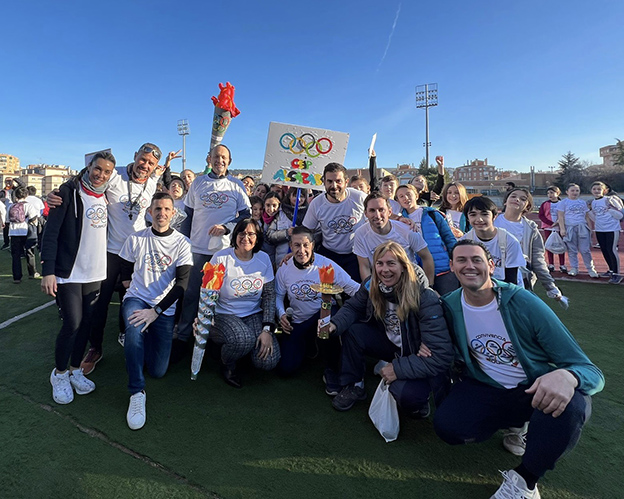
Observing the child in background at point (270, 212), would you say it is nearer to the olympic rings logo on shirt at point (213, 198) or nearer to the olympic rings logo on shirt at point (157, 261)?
the olympic rings logo on shirt at point (213, 198)

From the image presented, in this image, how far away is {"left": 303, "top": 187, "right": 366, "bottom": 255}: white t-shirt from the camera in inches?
145

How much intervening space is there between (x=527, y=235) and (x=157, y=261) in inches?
147

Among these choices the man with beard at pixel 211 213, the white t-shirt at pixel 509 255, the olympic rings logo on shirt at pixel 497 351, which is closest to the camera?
the olympic rings logo on shirt at pixel 497 351

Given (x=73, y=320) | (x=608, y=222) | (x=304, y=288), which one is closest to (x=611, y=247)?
(x=608, y=222)

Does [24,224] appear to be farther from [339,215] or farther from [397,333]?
[397,333]

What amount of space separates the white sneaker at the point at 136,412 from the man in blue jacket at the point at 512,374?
2005 mm

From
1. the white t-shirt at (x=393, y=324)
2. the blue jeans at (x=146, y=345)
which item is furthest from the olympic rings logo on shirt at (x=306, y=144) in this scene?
the blue jeans at (x=146, y=345)

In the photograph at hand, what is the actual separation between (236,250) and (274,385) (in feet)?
4.17

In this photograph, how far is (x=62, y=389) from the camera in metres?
2.69

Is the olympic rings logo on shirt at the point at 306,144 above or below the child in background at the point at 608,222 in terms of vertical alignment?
above

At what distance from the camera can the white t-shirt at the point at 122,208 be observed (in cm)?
322

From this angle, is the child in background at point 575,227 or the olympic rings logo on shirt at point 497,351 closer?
the olympic rings logo on shirt at point 497,351

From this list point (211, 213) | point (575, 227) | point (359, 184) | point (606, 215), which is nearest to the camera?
point (211, 213)

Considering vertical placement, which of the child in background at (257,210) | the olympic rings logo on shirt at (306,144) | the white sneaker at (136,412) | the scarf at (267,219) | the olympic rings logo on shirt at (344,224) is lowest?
the white sneaker at (136,412)
